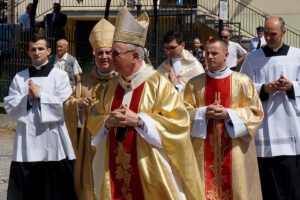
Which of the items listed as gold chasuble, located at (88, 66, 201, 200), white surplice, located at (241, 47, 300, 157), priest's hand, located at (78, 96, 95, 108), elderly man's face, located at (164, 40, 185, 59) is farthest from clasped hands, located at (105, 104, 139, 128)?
elderly man's face, located at (164, 40, 185, 59)

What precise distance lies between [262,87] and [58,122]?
7.64 feet

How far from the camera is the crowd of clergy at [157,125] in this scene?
4.95 m

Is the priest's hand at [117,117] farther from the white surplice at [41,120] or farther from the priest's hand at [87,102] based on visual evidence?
the white surplice at [41,120]

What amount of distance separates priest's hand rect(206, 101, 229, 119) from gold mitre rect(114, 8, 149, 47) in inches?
51.8

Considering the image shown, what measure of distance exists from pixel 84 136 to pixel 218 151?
Answer: 1450 mm

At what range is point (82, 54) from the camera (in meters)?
15.1

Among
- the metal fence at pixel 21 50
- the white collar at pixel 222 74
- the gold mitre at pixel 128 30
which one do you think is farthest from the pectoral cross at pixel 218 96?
the metal fence at pixel 21 50

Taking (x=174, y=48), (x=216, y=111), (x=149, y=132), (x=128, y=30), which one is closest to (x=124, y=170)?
(x=149, y=132)

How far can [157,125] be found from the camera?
4.82 metres

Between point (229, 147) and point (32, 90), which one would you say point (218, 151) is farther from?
point (32, 90)

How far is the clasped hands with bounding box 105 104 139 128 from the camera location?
4.70 metres

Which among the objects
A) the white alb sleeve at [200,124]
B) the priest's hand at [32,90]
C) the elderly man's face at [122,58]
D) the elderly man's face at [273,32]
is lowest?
the white alb sleeve at [200,124]

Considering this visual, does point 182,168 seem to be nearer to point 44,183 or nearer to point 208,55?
point 208,55

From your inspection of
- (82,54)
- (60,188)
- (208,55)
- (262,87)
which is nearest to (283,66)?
(262,87)
